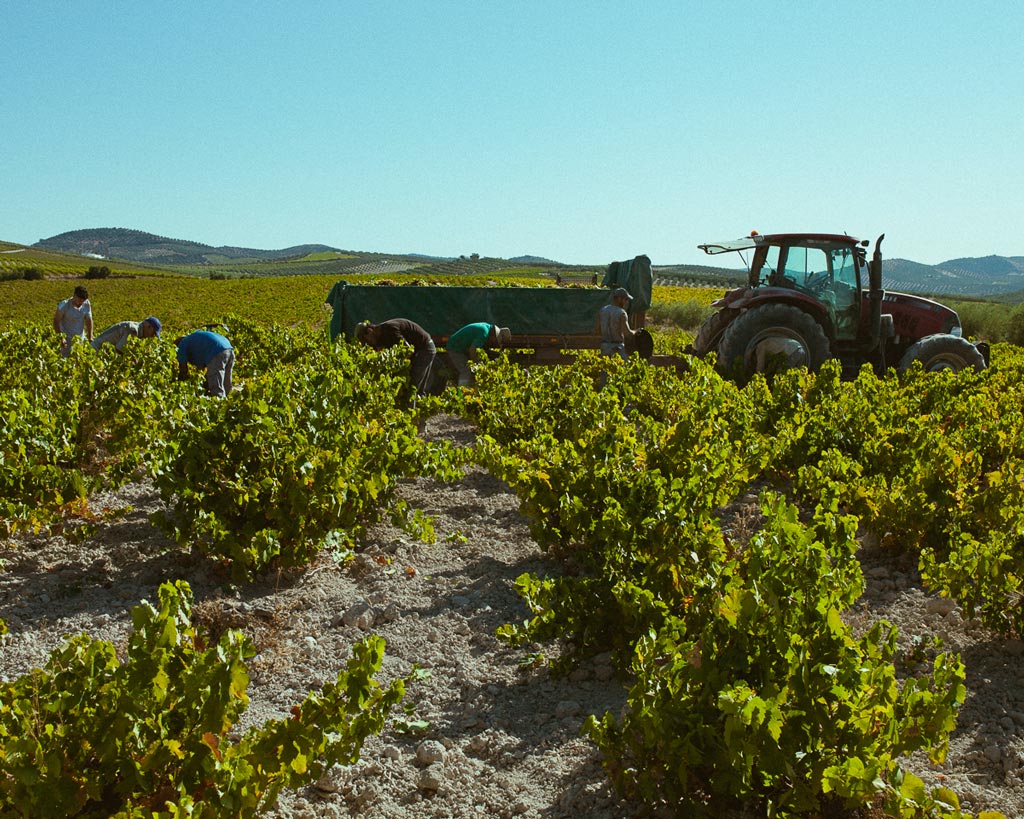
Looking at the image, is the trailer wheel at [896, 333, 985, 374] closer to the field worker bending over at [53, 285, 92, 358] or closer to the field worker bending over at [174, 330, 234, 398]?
the field worker bending over at [174, 330, 234, 398]

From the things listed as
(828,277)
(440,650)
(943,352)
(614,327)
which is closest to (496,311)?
(614,327)

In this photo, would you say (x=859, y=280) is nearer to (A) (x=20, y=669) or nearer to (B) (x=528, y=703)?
(B) (x=528, y=703)

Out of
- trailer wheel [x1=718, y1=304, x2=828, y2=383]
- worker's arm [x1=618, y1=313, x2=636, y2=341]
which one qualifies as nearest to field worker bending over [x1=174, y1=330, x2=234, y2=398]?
worker's arm [x1=618, y1=313, x2=636, y2=341]

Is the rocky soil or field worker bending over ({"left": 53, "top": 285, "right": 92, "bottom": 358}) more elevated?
field worker bending over ({"left": 53, "top": 285, "right": 92, "bottom": 358})

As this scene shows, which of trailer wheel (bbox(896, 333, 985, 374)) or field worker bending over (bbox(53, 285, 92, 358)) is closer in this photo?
trailer wheel (bbox(896, 333, 985, 374))

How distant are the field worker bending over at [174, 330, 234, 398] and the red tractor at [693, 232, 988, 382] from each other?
587cm

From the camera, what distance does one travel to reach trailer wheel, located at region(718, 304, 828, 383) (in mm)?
9789

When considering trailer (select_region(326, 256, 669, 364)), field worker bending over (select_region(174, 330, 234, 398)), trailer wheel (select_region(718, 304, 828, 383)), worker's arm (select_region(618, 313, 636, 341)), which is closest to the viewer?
field worker bending over (select_region(174, 330, 234, 398))

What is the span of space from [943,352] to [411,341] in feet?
22.5

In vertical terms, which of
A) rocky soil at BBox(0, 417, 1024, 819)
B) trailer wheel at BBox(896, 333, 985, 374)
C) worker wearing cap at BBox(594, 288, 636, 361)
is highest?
worker wearing cap at BBox(594, 288, 636, 361)

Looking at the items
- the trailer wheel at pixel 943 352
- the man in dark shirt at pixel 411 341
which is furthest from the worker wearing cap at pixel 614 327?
the trailer wheel at pixel 943 352

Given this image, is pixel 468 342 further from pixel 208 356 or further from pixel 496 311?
pixel 496 311

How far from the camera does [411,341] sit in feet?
30.6

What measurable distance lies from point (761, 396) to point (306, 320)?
24.6 metres
